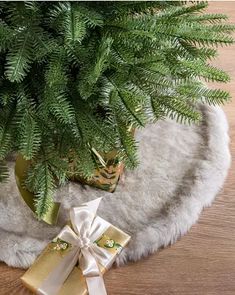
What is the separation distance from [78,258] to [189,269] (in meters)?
0.26

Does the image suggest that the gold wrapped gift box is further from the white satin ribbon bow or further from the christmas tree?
the christmas tree

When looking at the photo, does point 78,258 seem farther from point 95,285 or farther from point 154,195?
point 154,195

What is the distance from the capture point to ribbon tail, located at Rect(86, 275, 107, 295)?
2.79ft

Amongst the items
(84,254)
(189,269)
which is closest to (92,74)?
(84,254)

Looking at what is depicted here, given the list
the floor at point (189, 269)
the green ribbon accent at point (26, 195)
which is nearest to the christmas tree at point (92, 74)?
the green ribbon accent at point (26, 195)

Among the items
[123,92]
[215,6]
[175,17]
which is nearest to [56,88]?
[123,92]

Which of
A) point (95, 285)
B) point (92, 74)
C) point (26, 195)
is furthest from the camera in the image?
point (26, 195)

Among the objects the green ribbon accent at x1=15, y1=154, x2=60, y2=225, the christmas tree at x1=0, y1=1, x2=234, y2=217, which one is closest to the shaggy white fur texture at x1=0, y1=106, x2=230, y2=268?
the green ribbon accent at x1=15, y1=154, x2=60, y2=225

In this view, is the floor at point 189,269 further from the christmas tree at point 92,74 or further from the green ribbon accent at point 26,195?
the christmas tree at point 92,74

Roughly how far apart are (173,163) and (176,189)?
0.28 ft

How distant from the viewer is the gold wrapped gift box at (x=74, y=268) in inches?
33.3

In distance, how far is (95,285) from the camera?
0.85 m

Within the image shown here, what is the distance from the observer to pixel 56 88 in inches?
27.7

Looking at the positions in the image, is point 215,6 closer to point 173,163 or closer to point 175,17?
point 173,163
